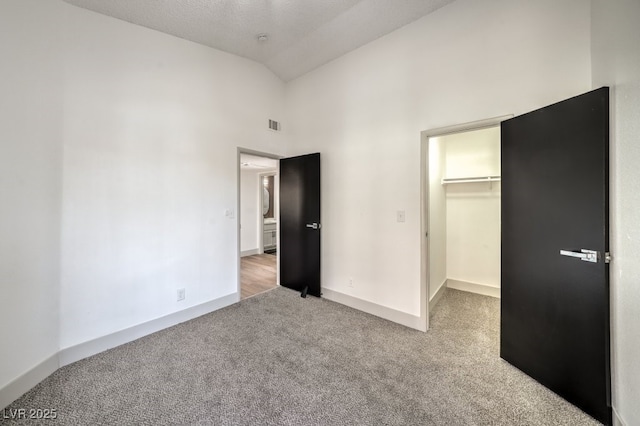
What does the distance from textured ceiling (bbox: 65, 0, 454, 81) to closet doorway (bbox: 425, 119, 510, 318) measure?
161 cm

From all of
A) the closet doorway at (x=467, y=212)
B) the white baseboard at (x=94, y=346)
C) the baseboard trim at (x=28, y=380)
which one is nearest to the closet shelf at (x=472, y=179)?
the closet doorway at (x=467, y=212)

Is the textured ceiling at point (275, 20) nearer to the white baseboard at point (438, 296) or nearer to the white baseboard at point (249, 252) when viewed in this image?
the white baseboard at point (438, 296)

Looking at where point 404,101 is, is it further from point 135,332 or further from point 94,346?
point 94,346

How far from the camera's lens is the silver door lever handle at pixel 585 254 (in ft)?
5.06

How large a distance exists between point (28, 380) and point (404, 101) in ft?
13.4

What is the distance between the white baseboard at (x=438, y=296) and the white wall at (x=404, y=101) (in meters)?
0.70

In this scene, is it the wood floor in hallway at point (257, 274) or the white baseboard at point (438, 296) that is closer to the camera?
the white baseboard at point (438, 296)

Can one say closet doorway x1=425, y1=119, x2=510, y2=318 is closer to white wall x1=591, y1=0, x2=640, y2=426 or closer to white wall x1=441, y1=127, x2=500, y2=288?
white wall x1=441, y1=127, x2=500, y2=288

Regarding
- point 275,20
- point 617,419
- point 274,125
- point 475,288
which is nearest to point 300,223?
point 274,125

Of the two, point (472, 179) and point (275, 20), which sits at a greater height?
point (275, 20)

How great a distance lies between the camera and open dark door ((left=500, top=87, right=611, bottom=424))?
153 cm

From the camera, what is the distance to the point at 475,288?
3756 mm

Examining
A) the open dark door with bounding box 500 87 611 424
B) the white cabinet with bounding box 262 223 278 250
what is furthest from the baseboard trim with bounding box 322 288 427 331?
the white cabinet with bounding box 262 223 278 250

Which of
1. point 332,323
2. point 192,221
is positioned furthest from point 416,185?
point 192,221
